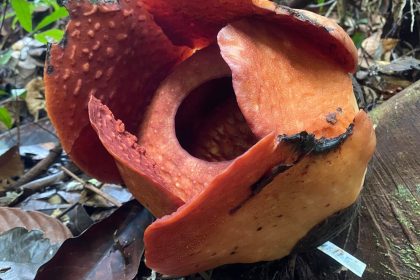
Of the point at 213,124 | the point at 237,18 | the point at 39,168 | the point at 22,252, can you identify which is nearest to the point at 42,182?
the point at 39,168

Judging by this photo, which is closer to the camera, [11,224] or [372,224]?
[372,224]

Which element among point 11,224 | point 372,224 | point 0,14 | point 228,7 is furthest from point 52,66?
point 0,14

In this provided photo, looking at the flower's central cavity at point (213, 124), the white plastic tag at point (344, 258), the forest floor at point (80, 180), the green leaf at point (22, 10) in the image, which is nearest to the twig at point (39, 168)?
the forest floor at point (80, 180)

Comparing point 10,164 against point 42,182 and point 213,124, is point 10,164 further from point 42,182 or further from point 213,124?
point 213,124

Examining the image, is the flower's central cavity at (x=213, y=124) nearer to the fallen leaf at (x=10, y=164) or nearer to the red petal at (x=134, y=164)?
the red petal at (x=134, y=164)

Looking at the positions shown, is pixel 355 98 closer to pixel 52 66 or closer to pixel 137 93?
pixel 137 93

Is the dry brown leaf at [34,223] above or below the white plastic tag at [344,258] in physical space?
below
